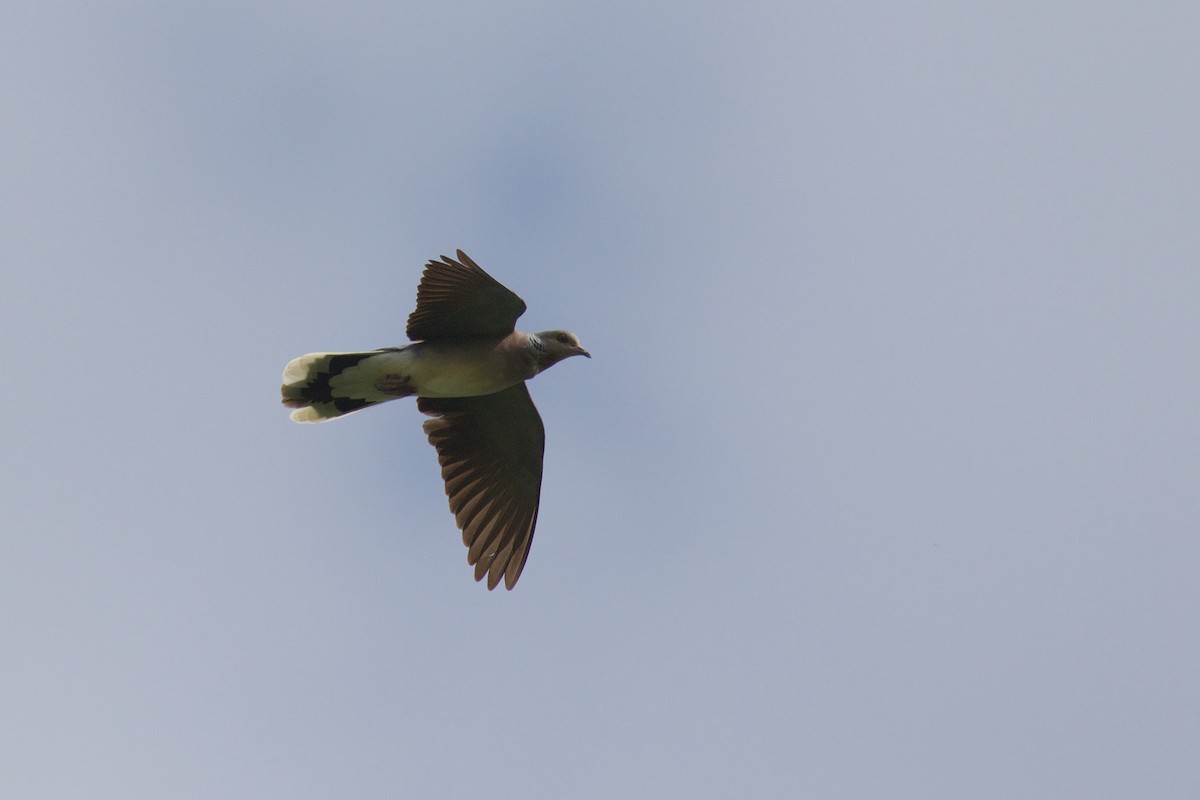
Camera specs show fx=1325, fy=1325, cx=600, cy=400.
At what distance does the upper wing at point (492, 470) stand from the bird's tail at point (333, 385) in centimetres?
66

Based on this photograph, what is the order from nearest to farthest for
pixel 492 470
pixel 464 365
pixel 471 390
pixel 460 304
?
pixel 460 304 < pixel 464 365 < pixel 471 390 < pixel 492 470

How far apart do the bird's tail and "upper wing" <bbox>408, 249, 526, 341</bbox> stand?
404 mm

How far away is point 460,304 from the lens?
10.6 meters

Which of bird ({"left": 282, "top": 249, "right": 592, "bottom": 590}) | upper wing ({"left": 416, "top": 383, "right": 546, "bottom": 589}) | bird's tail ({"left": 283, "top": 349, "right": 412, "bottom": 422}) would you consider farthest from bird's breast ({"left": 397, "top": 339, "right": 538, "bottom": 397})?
upper wing ({"left": 416, "top": 383, "right": 546, "bottom": 589})

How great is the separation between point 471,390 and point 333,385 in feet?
3.79

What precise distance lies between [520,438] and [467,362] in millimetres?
1303

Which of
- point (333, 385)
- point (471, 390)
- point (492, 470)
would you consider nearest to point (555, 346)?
point (471, 390)

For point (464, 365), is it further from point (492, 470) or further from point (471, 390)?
point (492, 470)

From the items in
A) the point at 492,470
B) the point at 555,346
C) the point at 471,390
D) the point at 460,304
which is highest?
the point at 460,304

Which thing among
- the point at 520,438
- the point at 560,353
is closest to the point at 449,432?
the point at 520,438

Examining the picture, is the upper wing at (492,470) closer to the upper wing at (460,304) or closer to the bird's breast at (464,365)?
the bird's breast at (464,365)

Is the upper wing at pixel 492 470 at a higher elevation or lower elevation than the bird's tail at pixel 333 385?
lower

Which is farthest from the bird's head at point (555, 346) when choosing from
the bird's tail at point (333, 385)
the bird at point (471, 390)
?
the bird's tail at point (333, 385)

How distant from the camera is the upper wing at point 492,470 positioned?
11.6m
